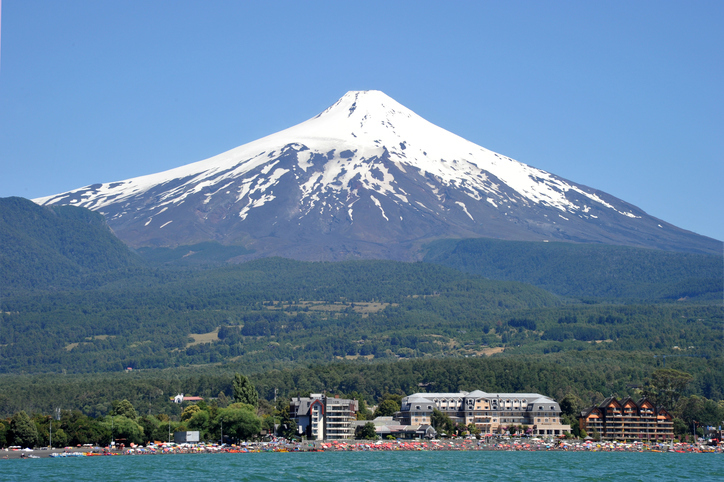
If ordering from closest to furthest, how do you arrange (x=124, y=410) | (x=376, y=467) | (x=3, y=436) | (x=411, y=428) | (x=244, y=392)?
(x=376, y=467)
(x=3, y=436)
(x=124, y=410)
(x=411, y=428)
(x=244, y=392)

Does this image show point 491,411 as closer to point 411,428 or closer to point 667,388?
point 411,428

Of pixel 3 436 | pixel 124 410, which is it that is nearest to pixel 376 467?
pixel 3 436

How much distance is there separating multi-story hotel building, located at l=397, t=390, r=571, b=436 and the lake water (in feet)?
59.2

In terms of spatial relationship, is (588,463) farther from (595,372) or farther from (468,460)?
(595,372)

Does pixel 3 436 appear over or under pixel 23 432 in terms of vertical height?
under

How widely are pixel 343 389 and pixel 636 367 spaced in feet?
151

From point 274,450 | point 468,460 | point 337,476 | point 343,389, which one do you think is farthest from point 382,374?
point 337,476

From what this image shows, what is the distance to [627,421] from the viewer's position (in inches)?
5017

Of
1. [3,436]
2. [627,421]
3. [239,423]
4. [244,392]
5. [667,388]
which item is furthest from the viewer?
[667,388]

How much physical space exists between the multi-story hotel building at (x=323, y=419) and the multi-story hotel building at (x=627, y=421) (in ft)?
92.0

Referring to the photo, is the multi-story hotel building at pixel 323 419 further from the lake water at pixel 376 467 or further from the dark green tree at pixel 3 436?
the dark green tree at pixel 3 436

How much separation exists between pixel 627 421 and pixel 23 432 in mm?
66676

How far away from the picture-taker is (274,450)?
11106cm

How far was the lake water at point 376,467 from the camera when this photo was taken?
3310 inches
